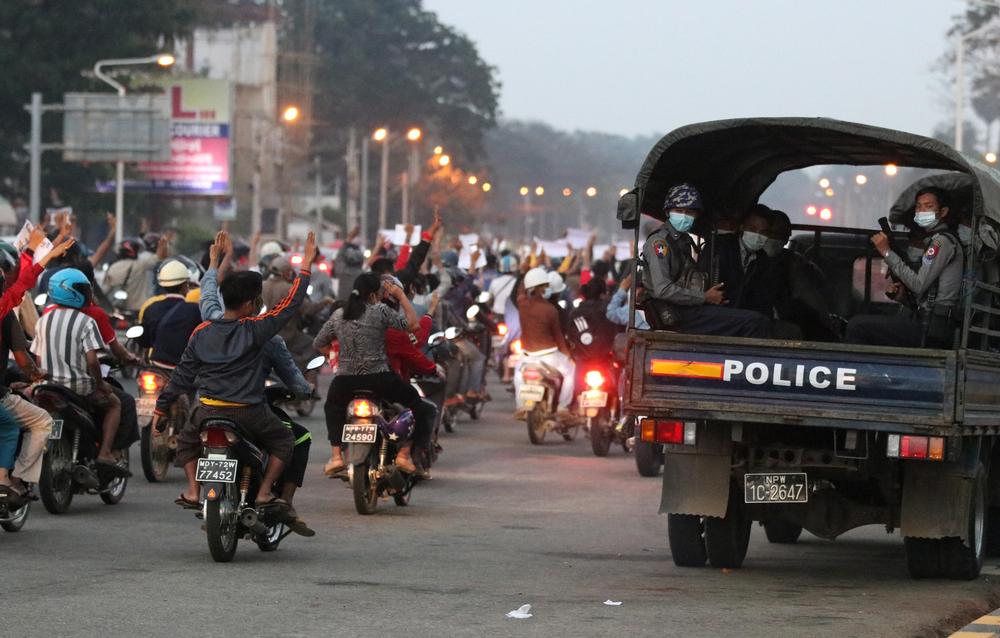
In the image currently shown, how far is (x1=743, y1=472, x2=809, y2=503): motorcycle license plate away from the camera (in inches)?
416

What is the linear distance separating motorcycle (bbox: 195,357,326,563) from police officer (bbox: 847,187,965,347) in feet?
10.7

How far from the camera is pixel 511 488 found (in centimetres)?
1588

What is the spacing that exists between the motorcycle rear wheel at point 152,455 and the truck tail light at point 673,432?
561cm

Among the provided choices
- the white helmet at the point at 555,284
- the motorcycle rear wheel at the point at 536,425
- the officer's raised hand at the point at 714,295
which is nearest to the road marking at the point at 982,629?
the officer's raised hand at the point at 714,295

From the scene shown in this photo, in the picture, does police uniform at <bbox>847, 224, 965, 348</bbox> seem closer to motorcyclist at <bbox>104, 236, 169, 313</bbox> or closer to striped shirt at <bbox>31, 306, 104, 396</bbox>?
striped shirt at <bbox>31, 306, 104, 396</bbox>

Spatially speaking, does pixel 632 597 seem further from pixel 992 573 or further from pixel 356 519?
pixel 356 519

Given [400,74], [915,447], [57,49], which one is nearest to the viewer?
[915,447]

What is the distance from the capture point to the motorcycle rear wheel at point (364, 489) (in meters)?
13.3

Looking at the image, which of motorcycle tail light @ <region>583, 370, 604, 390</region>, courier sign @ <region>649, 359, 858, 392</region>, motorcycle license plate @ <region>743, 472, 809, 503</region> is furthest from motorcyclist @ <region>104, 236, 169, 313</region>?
motorcycle license plate @ <region>743, 472, 809, 503</region>

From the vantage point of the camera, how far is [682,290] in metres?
11.1

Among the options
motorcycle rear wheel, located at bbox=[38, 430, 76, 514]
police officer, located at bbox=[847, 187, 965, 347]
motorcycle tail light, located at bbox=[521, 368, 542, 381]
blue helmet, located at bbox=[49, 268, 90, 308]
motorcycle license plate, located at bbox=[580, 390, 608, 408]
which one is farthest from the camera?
motorcycle tail light, located at bbox=[521, 368, 542, 381]

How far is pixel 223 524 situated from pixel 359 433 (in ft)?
8.20

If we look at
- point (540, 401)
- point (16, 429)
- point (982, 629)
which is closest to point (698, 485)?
point (982, 629)

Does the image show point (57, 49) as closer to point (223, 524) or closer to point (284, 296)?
point (284, 296)
